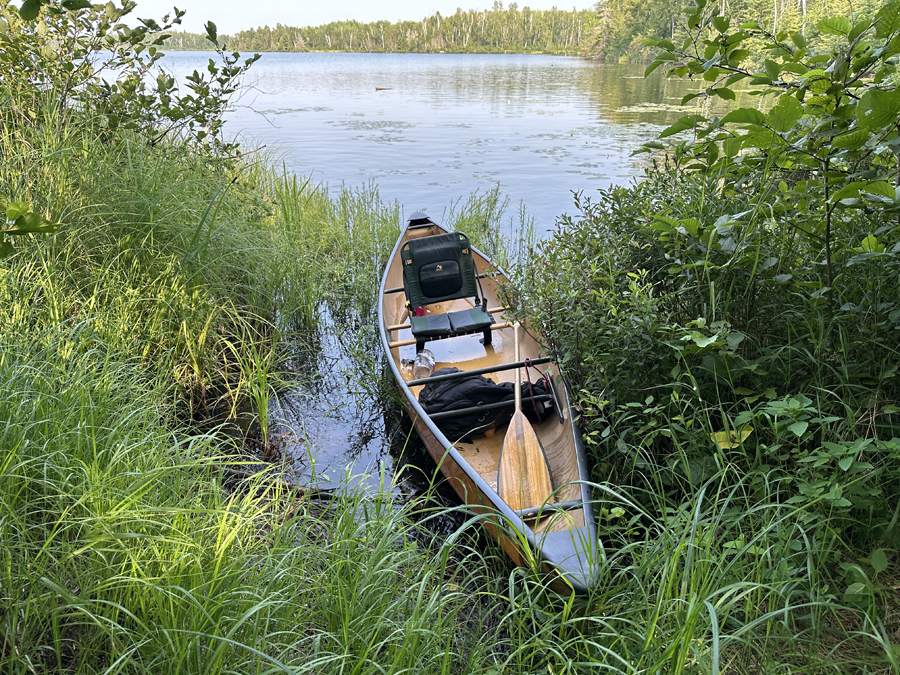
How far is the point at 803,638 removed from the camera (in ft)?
6.24

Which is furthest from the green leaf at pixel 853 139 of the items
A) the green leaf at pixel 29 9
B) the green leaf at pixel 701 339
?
the green leaf at pixel 29 9

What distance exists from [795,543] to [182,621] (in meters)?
2.12

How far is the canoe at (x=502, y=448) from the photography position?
245 centimetres

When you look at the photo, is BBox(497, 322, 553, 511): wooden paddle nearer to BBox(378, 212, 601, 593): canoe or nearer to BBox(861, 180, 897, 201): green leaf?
BBox(378, 212, 601, 593): canoe

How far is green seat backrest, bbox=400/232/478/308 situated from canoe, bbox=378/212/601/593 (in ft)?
0.07

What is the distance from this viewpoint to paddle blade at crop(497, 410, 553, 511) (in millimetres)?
3191

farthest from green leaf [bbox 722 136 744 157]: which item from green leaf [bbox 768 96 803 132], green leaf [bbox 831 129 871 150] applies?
green leaf [bbox 831 129 871 150]

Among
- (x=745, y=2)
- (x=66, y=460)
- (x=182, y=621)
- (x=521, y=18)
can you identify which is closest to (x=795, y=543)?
(x=182, y=621)

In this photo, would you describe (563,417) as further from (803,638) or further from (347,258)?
(347,258)

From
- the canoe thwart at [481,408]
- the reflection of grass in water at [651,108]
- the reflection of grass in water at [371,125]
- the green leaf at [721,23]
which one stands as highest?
the reflection of grass in water at [651,108]

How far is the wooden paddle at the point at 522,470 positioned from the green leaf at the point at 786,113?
2095 millimetres

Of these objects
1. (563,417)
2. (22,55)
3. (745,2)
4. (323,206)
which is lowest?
(563,417)

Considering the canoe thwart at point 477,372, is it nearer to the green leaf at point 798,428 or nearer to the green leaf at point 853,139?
the green leaf at point 798,428

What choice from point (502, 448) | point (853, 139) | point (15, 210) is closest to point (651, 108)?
point (502, 448)
